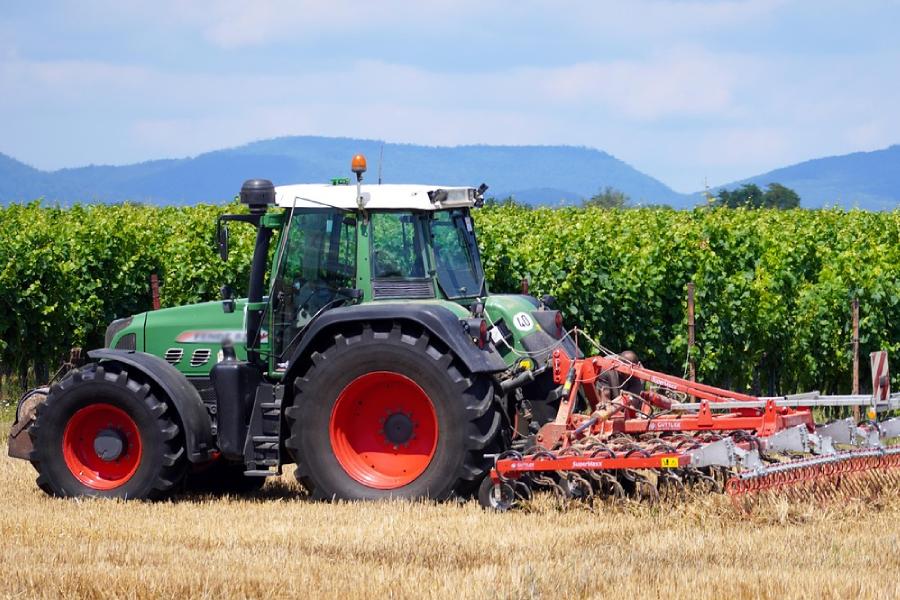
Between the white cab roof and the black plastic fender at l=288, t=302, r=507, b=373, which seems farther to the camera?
the white cab roof

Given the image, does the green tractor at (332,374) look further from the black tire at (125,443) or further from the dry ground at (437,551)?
the dry ground at (437,551)

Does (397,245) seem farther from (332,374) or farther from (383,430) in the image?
(383,430)

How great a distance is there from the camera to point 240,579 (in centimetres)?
637

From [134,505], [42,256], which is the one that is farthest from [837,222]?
[134,505]

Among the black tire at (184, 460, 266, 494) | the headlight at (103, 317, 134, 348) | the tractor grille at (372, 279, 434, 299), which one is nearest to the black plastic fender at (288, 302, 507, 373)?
the tractor grille at (372, 279, 434, 299)

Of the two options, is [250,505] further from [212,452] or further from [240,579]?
[240,579]

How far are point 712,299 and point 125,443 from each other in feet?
29.3

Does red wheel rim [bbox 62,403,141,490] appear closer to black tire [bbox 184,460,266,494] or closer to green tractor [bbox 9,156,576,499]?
green tractor [bbox 9,156,576,499]

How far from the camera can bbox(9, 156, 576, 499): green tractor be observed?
8.55 m

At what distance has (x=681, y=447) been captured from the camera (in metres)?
8.45

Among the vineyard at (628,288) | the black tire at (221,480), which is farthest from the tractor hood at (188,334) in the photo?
the vineyard at (628,288)

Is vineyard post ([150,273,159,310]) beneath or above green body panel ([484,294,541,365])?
above

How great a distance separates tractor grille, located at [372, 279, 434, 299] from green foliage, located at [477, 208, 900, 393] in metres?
7.23

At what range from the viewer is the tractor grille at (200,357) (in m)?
9.57
